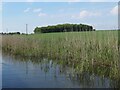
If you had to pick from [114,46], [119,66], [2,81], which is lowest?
[2,81]

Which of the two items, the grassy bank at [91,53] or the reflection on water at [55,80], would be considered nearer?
the reflection on water at [55,80]

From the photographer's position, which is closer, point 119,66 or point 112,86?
point 112,86

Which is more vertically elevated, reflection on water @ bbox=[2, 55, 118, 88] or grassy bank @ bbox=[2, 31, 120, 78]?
grassy bank @ bbox=[2, 31, 120, 78]

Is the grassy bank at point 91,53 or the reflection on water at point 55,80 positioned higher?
the grassy bank at point 91,53

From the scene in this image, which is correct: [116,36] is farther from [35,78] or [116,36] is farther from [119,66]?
[35,78]

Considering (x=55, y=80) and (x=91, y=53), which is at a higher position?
(x=91, y=53)

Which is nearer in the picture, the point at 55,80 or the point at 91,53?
the point at 55,80

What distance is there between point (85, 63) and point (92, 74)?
0.82 metres

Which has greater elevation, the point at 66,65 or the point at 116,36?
the point at 116,36

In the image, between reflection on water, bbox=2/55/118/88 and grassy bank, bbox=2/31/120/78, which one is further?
grassy bank, bbox=2/31/120/78

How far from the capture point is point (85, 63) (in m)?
10.6

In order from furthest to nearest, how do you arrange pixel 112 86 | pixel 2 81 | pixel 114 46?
pixel 114 46 → pixel 2 81 → pixel 112 86

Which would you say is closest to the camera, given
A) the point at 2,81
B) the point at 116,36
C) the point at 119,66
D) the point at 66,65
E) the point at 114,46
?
the point at 119,66

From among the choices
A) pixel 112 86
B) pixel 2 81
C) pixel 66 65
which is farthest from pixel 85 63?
pixel 2 81
